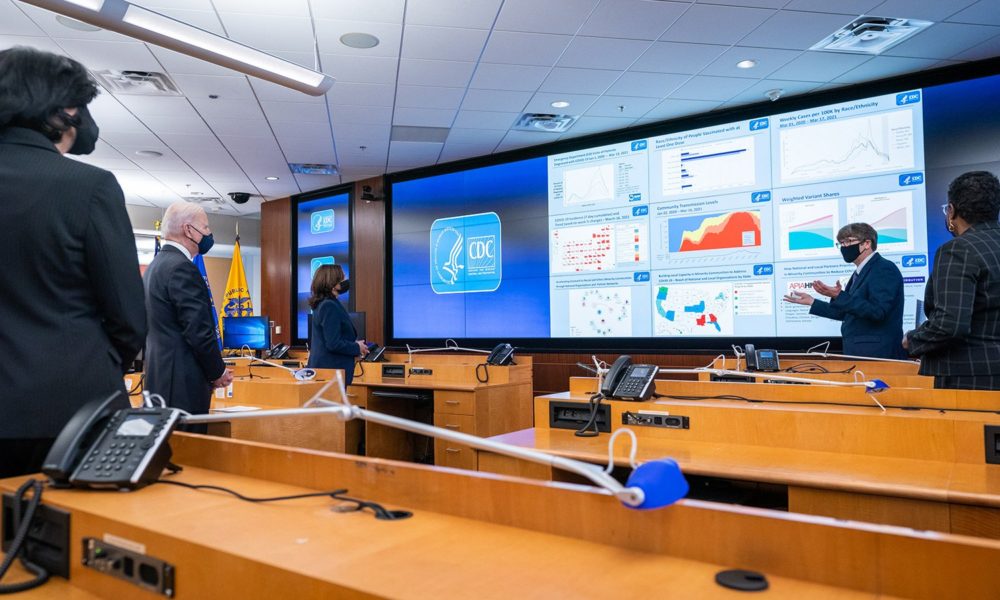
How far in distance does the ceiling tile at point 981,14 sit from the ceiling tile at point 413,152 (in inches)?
184

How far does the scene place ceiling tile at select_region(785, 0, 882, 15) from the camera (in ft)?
13.4

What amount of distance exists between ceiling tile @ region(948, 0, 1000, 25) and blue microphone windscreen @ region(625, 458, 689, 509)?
4728mm

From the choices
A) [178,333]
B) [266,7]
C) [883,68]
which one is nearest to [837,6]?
[883,68]

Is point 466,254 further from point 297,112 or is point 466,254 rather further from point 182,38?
point 182,38

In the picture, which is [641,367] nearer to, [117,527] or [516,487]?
[516,487]

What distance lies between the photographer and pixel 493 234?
24.2 ft

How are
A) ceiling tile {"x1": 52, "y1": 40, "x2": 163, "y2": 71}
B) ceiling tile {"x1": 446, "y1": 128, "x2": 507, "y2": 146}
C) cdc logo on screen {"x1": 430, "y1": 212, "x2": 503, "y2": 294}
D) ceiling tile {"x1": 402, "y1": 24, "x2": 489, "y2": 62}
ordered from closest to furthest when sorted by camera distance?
ceiling tile {"x1": 402, "y1": 24, "x2": 489, "y2": 62} → ceiling tile {"x1": 52, "y1": 40, "x2": 163, "y2": 71} → ceiling tile {"x1": 446, "y1": 128, "x2": 507, "y2": 146} → cdc logo on screen {"x1": 430, "y1": 212, "x2": 503, "y2": 294}

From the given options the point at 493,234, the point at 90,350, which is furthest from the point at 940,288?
the point at 493,234

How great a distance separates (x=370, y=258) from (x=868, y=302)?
6138 millimetres

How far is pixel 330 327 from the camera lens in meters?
4.42

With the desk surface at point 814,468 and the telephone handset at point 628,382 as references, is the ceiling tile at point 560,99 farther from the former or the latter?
the desk surface at point 814,468

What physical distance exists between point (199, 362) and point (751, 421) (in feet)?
6.99

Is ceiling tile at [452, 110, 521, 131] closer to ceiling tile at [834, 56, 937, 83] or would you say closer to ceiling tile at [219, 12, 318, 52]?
ceiling tile at [219, 12, 318, 52]

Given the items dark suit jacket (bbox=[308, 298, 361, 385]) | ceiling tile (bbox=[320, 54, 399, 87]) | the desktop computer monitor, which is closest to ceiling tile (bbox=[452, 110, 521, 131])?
ceiling tile (bbox=[320, 54, 399, 87])
